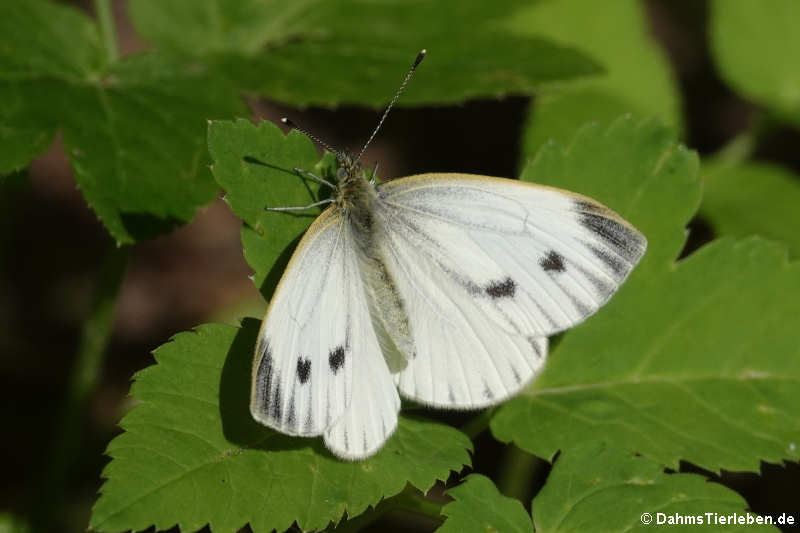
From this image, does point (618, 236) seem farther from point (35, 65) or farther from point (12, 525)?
point (12, 525)

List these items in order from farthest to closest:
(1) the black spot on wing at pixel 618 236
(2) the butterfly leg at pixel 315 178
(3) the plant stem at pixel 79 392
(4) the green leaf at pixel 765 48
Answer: (4) the green leaf at pixel 765 48, (3) the plant stem at pixel 79 392, (2) the butterfly leg at pixel 315 178, (1) the black spot on wing at pixel 618 236

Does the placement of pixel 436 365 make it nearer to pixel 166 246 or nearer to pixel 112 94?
pixel 112 94

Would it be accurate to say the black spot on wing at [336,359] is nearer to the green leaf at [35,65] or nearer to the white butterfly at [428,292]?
the white butterfly at [428,292]

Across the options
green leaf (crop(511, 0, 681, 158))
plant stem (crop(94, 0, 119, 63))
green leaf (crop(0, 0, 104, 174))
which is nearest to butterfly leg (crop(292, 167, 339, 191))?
green leaf (crop(0, 0, 104, 174))

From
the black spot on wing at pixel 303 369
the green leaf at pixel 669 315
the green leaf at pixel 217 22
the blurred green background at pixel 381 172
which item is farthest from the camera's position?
the blurred green background at pixel 381 172

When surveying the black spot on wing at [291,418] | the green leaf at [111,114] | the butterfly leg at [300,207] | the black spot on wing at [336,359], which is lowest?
the black spot on wing at [291,418]

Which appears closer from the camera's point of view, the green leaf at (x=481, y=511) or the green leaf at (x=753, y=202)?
the green leaf at (x=481, y=511)

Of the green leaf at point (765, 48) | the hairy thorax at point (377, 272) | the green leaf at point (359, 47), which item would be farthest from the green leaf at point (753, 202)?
the hairy thorax at point (377, 272)
